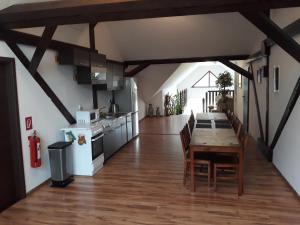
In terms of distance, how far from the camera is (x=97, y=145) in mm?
4625

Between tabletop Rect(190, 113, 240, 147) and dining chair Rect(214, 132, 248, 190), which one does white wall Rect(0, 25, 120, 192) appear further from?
dining chair Rect(214, 132, 248, 190)

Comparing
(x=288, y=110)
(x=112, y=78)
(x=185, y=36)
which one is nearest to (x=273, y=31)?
(x=288, y=110)

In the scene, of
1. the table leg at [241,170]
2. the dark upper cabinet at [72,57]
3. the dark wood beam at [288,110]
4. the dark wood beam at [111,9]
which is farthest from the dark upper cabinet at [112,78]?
the dark wood beam at [288,110]

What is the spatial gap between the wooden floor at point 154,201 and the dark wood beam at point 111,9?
225 centimetres

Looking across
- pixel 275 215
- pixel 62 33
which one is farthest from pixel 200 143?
pixel 62 33

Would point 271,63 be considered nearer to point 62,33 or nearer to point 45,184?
point 62,33

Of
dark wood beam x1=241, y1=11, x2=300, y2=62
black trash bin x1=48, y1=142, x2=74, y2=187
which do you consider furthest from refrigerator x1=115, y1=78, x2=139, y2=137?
dark wood beam x1=241, y1=11, x2=300, y2=62

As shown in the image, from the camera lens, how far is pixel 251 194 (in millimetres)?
3578

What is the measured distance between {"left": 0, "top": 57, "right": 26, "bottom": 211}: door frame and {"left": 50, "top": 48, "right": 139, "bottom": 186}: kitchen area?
517 mm

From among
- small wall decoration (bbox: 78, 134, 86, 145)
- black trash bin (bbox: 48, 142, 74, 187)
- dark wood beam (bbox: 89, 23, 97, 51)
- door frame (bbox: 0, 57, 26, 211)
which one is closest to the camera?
door frame (bbox: 0, 57, 26, 211)

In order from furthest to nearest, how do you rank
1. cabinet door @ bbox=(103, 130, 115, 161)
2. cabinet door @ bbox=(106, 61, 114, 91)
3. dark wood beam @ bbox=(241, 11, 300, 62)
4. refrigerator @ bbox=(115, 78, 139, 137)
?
refrigerator @ bbox=(115, 78, 139, 137), cabinet door @ bbox=(106, 61, 114, 91), cabinet door @ bbox=(103, 130, 115, 161), dark wood beam @ bbox=(241, 11, 300, 62)

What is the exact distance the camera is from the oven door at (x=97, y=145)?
4.44 metres

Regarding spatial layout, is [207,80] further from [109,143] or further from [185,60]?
[109,143]

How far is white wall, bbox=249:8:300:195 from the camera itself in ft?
11.6
